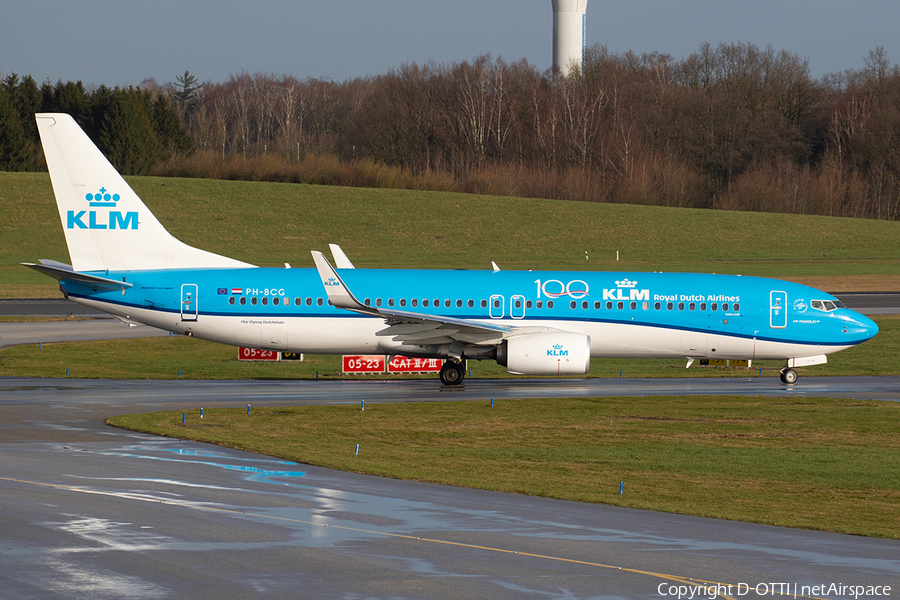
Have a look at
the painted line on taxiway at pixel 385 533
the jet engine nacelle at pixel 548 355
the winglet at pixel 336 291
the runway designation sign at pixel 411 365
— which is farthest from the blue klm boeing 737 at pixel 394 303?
the painted line on taxiway at pixel 385 533

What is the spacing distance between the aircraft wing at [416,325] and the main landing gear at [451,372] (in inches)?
31.1

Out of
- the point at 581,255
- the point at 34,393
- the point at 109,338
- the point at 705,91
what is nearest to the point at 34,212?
the point at 581,255

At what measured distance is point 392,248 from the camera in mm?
99438

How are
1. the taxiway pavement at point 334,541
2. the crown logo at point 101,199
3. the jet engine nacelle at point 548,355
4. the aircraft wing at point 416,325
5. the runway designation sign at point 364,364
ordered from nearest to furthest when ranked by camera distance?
1. the taxiway pavement at point 334,541
2. the aircraft wing at point 416,325
3. the jet engine nacelle at point 548,355
4. the crown logo at point 101,199
5. the runway designation sign at point 364,364

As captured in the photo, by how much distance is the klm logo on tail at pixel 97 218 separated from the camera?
34.8m

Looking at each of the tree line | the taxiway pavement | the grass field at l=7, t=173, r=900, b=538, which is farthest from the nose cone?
the tree line

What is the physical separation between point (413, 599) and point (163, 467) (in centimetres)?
947

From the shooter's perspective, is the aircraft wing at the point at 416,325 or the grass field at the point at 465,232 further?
the grass field at the point at 465,232

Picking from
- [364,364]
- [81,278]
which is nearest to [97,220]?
[81,278]

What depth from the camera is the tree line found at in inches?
4998

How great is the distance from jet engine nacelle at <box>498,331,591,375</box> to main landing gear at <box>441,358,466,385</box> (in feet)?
7.57

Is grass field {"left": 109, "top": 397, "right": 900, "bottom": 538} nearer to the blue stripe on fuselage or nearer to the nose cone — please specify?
the blue stripe on fuselage

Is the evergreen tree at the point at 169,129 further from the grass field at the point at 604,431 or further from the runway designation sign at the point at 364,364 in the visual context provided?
the runway designation sign at the point at 364,364

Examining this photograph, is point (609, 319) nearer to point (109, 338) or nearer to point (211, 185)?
point (109, 338)
